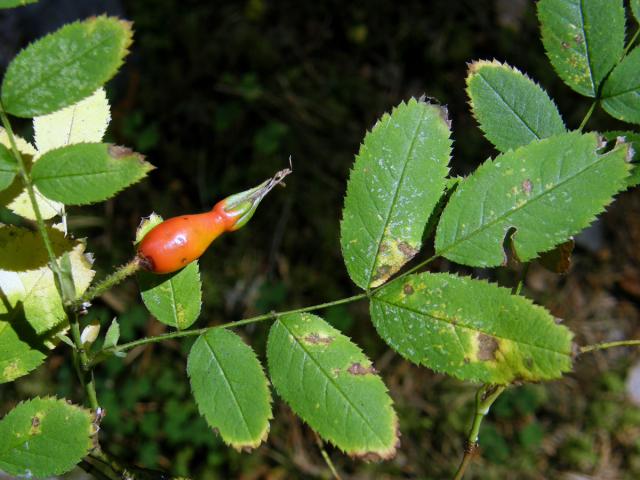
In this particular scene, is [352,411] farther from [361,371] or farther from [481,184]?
[481,184]

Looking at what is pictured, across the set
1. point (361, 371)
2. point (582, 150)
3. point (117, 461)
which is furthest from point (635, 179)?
point (117, 461)

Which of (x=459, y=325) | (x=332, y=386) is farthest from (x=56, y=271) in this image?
(x=459, y=325)

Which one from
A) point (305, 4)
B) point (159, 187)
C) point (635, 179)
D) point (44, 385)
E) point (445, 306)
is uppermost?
point (635, 179)

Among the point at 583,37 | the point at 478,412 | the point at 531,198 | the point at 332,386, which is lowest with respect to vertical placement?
the point at 478,412

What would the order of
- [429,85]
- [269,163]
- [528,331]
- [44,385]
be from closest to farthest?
[528,331]
[44,385]
[269,163]
[429,85]

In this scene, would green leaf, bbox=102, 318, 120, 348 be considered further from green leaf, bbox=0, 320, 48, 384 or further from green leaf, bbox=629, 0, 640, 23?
green leaf, bbox=629, 0, 640, 23

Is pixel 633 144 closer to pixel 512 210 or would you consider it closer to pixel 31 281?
pixel 512 210

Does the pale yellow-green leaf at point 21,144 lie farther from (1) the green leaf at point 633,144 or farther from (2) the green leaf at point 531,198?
(1) the green leaf at point 633,144
